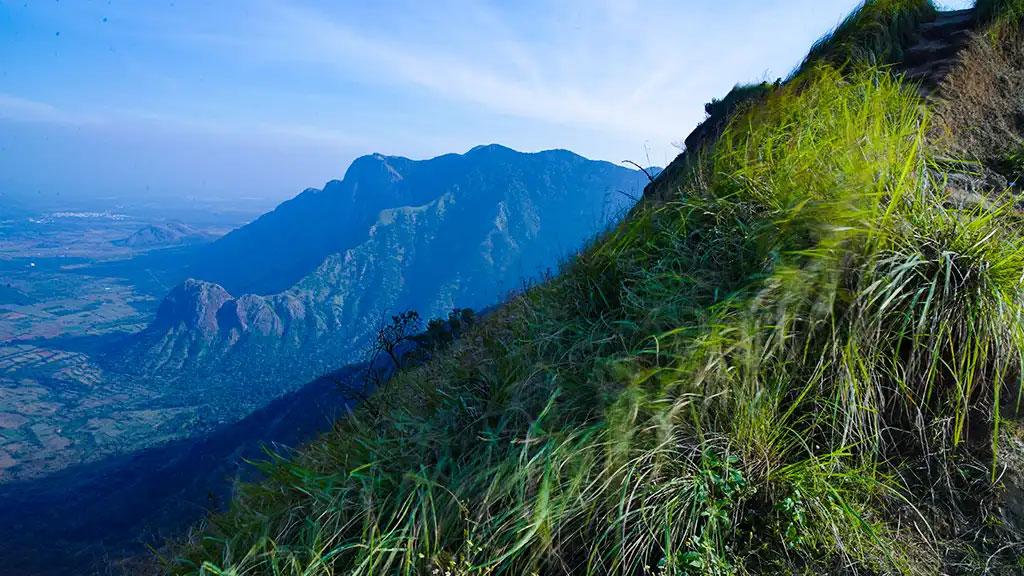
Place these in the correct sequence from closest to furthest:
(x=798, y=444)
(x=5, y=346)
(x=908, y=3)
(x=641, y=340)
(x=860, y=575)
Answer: (x=860, y=575)
(x=798, y=444)
(x=641, y=340)
(x=908, y=3)
(x=5, y=346)

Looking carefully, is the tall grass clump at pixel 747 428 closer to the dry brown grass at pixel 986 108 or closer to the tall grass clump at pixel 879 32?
the dry brown grass at pixel 986 108

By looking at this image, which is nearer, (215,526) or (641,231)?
(215,526)

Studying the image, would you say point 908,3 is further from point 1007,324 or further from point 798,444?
point 798,444

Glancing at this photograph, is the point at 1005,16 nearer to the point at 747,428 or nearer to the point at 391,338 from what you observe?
the point at 747,428

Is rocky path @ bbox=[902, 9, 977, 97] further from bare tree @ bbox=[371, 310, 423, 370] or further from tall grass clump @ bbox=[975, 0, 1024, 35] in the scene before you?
bare tree @ bbox=[371, 310, 423, 370]

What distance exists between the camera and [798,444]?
2.16 metres

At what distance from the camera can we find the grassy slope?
1953 millimetres

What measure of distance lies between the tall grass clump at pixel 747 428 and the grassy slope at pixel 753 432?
1 centimetres

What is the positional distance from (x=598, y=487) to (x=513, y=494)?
14.3 inches

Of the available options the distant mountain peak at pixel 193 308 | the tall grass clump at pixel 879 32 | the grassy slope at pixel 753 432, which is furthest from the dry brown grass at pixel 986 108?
the distant mountain peak at pixel 193 308

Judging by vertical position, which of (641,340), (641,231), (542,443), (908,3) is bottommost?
(542,443)

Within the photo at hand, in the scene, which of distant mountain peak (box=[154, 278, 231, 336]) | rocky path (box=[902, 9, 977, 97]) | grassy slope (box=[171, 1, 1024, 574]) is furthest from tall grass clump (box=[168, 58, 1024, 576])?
distant mountain peak (box=[154, 278, 231, 336])

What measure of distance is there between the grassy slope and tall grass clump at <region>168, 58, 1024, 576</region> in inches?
0.4

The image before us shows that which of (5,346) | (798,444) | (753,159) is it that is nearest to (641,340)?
(798,444)
